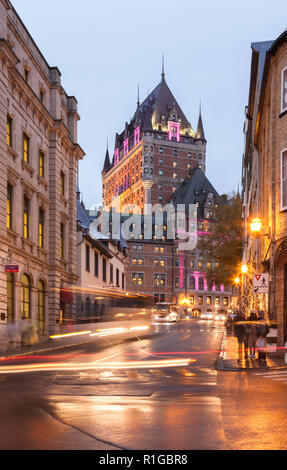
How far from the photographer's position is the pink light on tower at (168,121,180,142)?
15988cm

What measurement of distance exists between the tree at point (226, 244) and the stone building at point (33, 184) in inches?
1049

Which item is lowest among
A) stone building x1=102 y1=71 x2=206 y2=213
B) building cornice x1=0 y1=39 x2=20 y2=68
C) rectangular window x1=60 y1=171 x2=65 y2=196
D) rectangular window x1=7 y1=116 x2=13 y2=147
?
rectangular window x1=60 y1=171 x2=65 y2=196

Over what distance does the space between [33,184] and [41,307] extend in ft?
24.8

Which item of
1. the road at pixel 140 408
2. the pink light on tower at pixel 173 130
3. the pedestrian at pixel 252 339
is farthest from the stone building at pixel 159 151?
the road at pixel 140 408

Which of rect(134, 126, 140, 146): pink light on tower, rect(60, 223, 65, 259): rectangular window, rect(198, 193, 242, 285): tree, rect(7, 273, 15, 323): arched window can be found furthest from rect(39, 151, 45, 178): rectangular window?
rect(134, 126, 140, 146): pink light on tower

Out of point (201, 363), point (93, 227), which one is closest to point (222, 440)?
point (201, 363)

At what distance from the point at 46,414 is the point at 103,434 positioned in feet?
6.19

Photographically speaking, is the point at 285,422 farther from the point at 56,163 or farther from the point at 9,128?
the point at 56,163

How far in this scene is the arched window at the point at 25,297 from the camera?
32544mm

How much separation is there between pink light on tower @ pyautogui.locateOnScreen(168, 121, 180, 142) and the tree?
89.5 m

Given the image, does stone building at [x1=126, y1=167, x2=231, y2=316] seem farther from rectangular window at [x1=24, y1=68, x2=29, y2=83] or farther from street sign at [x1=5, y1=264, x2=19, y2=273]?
street sign at [x1=5, y1=264, x2=19, y2=273]

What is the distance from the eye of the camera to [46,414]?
9.05 metres

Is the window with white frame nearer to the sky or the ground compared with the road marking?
nearer to the sky

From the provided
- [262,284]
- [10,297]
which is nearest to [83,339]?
[10,297]
